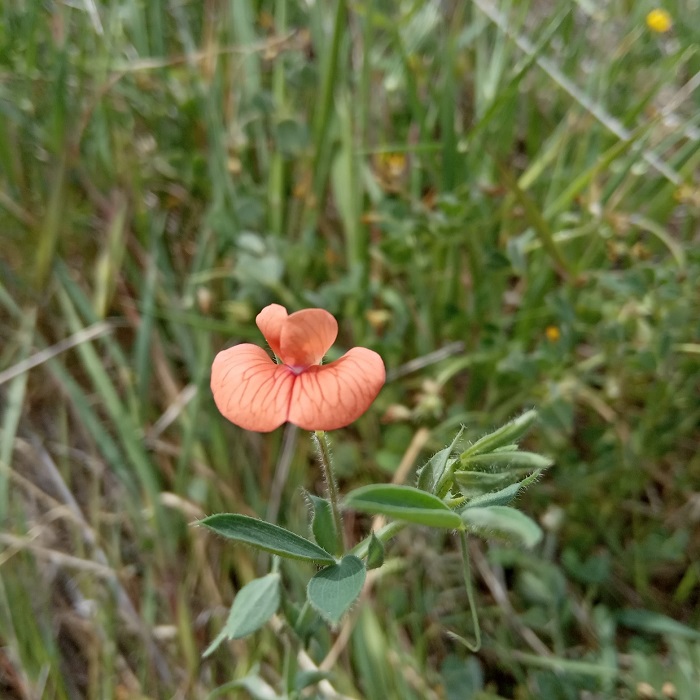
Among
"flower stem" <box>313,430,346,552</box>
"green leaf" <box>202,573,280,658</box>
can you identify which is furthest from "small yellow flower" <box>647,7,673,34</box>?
"green leaf" <box>202,573,280,658</box>

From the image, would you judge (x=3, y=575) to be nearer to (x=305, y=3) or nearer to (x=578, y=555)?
(x=578, y=555)

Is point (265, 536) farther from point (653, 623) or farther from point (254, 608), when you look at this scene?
point (653, 623)

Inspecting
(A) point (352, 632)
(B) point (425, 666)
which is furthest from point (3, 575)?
(B) point (425, 666)

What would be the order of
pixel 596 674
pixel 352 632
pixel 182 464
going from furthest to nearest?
pixel 182 464, pixel 352 632, pixel 596 674

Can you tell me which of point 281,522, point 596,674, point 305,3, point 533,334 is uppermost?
point 305,3

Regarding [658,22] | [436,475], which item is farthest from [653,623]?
[658,22]

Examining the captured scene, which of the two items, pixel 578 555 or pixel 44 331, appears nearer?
pixel 578 555
